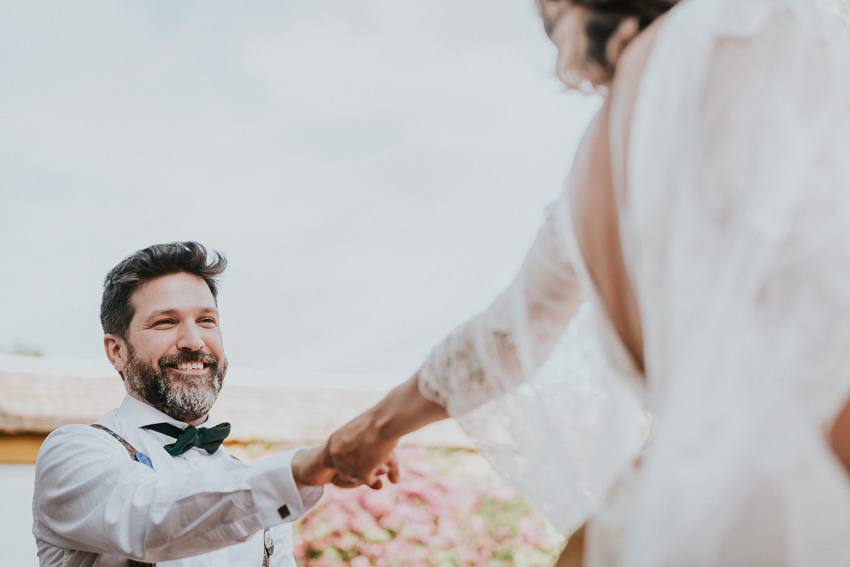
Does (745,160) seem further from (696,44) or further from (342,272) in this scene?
(342,272)

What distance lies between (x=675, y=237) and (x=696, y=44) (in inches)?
9.6

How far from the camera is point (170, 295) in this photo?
2572 millimetres

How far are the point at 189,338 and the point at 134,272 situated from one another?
33cm

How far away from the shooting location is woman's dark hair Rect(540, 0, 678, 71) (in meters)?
0.95

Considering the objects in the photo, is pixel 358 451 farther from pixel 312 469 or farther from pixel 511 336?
pixel 511 336

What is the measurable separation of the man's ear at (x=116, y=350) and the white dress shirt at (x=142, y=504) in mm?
505

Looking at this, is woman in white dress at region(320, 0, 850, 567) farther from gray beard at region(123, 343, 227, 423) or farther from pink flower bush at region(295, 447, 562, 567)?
pink flower bush at region(295, 447, 562, 567)

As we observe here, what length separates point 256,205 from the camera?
15828 millimetres

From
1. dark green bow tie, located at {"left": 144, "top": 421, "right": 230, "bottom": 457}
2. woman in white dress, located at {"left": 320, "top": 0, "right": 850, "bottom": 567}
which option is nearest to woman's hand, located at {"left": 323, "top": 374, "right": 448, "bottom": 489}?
woman in white dress, located at {"left": 320, "top": 0, "right": 850, "bottom": 567}

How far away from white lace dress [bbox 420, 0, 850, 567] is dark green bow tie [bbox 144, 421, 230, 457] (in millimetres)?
1899

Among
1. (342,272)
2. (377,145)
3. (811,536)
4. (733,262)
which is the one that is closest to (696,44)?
(733,262)

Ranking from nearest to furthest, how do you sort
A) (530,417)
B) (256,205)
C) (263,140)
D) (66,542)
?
(530,417) < (66,542) < (256,205) < (263,140)

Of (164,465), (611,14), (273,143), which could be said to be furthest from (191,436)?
(273,143)

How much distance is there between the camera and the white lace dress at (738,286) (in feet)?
2.20
